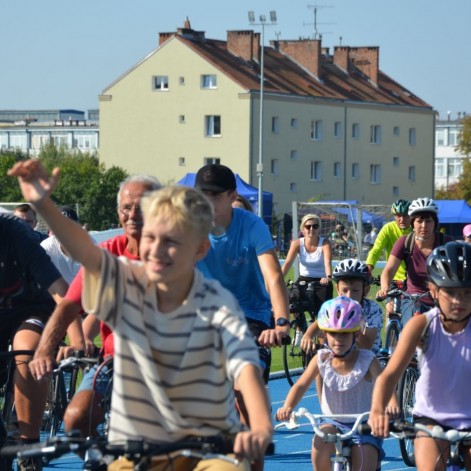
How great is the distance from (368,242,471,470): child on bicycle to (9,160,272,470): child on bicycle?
1.65 meters

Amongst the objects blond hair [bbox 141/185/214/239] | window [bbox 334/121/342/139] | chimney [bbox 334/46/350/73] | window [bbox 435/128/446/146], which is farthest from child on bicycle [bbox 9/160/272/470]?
window [bbox 435/128/446/146]

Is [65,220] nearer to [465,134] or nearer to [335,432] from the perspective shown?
[335,432]

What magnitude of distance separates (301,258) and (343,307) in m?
11.1

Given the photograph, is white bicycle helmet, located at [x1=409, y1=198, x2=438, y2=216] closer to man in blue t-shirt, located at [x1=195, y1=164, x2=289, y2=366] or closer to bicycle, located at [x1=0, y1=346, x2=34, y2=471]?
man in blue t-shirt, located at [x1=195, y1=164, x2=289, y2=366]

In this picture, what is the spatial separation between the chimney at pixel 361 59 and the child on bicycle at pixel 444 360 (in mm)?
96066

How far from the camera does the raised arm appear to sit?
461cm

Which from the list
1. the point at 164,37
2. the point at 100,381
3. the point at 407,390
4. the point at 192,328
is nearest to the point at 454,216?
the point at 164,37

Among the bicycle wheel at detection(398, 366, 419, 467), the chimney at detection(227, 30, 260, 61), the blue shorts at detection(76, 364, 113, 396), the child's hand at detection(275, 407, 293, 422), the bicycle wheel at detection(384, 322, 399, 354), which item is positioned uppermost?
the chimney at detection(227, 30, 260, 61)

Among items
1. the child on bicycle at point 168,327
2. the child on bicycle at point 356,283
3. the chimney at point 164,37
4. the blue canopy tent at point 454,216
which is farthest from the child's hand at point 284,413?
the chimney at point 164,37

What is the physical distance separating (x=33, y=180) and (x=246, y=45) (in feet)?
292

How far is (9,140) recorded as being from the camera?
154 m

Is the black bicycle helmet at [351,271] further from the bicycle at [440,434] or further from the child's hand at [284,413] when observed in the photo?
the bicycle at [440,434]

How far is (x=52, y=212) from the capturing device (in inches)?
184

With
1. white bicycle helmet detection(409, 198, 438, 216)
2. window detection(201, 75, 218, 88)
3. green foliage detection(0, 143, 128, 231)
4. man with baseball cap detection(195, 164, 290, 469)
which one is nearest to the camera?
man with baseball cap detection(195, 164, 290, 469)
